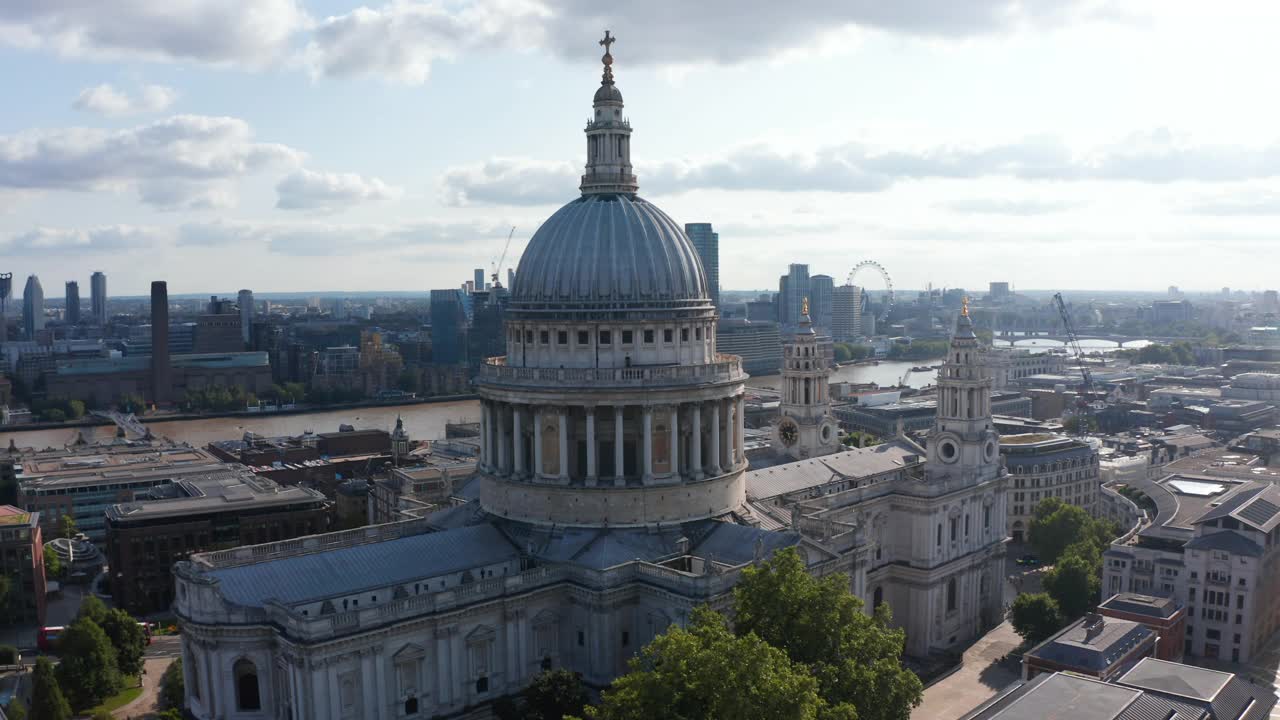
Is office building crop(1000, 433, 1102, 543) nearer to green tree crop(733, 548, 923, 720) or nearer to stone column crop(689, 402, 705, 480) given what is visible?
stone column crop(689, 402, 705, 480)

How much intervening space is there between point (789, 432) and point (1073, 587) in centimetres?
2142

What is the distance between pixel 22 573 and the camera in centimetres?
7012

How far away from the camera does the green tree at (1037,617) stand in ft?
195

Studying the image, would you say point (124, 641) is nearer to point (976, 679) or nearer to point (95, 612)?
point (95, 612)

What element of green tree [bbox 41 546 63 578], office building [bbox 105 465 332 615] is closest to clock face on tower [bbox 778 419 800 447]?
office building [bbox 105 465 332 615]

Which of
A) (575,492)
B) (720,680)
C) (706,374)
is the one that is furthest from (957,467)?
(720,680)

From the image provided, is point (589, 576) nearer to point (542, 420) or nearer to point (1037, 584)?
point (542, 420)

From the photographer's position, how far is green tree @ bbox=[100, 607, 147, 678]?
5719 cm

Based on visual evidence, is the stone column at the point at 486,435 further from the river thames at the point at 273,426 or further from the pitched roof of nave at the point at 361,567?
the river thames at the point at 273,426

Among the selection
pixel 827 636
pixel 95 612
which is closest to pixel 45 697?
pixel 95 612

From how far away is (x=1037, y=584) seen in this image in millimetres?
74562

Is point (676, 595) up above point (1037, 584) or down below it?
above

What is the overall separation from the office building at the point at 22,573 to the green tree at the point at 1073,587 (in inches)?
2590

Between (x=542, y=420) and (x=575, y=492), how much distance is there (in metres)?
3.69
